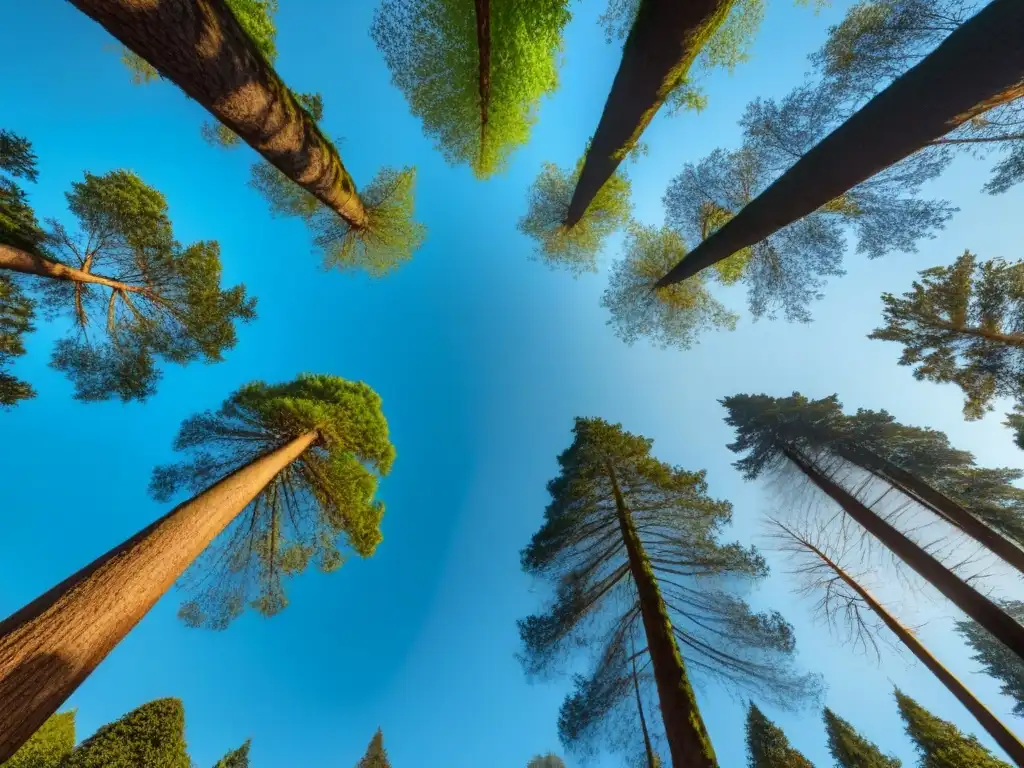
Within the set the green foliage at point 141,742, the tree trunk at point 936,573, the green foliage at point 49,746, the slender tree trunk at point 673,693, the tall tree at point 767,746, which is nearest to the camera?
the slender tree trunk at point 673,693

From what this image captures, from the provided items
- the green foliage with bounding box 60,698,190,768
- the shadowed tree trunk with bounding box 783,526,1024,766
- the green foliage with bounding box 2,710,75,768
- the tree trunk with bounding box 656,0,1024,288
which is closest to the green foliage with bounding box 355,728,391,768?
the green foliage with bounding box 2,710,75,768

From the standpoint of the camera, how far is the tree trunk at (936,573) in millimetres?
6656

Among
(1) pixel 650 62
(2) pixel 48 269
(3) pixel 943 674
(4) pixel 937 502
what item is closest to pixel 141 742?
(2) pixel 48 269

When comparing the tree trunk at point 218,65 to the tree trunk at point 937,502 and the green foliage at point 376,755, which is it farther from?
the green foliage at point 376,755

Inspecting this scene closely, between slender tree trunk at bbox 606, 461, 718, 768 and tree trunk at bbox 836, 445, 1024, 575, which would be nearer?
slender tree trunk at bbox 606, 461, 718, 768

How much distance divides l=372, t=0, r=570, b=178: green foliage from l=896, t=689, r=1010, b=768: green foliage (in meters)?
22.4

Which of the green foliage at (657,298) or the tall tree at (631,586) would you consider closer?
the tall tree at (631,586)

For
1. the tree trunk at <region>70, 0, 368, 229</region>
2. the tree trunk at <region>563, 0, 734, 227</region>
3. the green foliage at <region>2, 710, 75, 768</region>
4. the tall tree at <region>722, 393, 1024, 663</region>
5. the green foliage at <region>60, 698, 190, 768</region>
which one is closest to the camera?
the tree trunk at <region>70, 0, 368, 229</region>

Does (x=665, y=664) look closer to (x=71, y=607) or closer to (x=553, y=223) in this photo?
(x=71, y=607)

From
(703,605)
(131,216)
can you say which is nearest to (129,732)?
(131,216)

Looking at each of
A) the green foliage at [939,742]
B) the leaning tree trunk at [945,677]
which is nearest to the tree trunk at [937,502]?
the leaning tree trunk at [945,677]

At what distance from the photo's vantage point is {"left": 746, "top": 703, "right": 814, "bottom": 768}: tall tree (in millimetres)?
12242

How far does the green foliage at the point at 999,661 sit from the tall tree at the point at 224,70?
25090 millimetres

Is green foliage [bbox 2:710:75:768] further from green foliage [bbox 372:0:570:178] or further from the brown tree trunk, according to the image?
green foliage [bbox 372:0:570:178]
